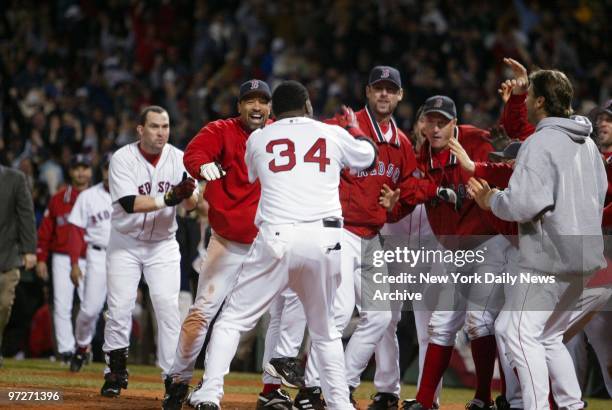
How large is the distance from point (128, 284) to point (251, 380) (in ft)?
10.5

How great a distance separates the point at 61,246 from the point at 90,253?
129cm

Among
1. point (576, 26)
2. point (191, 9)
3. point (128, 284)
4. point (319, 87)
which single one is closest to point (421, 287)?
point (128, 284)

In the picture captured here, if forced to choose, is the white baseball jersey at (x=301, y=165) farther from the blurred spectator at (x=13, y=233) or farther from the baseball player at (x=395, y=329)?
the blurred spectator at (x=13, y=233)

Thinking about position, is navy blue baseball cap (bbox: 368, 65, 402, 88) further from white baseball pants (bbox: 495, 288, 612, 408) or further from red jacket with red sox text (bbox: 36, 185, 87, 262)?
red jacket with red sox text (bbox: 36, 185, 87, 262)

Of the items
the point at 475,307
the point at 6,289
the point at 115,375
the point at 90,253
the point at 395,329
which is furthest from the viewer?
the point at 90,253

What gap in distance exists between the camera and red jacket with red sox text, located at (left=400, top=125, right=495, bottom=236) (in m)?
8.40

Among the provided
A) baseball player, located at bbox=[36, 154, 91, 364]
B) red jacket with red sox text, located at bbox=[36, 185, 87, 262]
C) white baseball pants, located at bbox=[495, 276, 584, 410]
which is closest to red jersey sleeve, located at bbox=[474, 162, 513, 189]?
white baseball pants, located at bbox=[495, 276, 584, 410]

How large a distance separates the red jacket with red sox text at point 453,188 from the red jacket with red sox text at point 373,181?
17 cm

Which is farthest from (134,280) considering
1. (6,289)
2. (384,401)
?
(384,401)

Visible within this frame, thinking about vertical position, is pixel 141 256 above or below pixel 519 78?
below

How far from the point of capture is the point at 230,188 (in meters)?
8.39

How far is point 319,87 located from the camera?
18.6 metres

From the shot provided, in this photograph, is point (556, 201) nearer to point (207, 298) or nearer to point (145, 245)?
point (207, 298)

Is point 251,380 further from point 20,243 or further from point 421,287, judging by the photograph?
point 421,287
